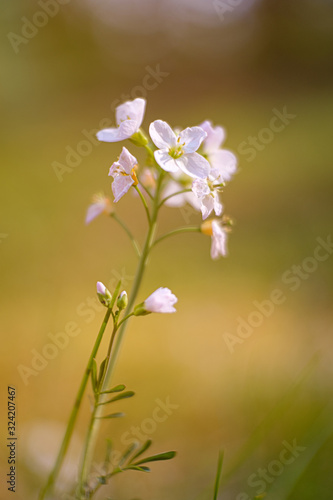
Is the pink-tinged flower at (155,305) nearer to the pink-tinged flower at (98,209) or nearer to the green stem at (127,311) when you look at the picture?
the green stem at (127,311)

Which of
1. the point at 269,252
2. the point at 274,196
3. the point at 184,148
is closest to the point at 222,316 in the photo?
the point at 269,252

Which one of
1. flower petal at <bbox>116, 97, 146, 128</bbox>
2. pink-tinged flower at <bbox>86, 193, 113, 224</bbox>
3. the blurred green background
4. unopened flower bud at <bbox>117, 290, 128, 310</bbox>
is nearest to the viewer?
unopened flower bud at <bbox>117, 290, 128, 310</bbox>

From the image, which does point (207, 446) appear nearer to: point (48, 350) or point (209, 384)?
point (209, 384)

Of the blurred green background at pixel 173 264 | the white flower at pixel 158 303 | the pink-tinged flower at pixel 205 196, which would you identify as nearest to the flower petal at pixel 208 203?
the pink-tinged flower at pixel 205 196

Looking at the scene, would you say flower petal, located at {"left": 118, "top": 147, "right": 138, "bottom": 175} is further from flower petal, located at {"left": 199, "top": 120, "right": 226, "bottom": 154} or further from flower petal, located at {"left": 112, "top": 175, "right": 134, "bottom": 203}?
flower petal, located at {"left": 199, "top": 120, "right": 226, "bottom": 154}

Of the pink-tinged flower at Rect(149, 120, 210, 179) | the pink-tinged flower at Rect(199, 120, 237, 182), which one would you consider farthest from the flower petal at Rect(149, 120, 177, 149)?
the pink-tinged flower at Rect(199, 120, 237, 182)

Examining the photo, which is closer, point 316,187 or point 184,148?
point 184,148

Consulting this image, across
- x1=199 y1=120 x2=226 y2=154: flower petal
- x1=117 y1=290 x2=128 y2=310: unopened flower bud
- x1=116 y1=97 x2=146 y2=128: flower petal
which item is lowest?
x1=117 y1=290 x2=128 y2=310: unopened flower bud
